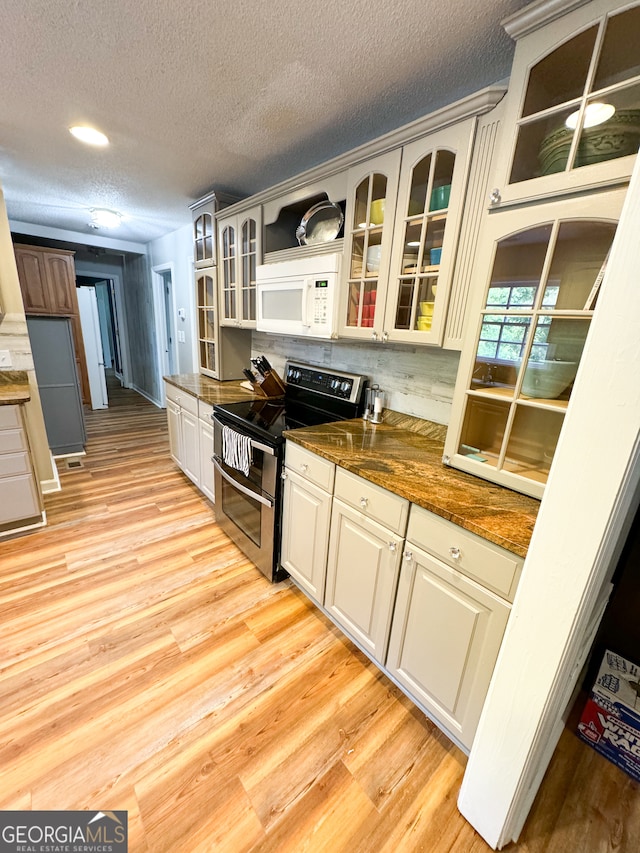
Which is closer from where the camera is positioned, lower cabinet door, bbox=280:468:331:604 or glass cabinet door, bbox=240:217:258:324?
lower cabinet door, bbox=280:468:331:604

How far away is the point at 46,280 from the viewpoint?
394cm

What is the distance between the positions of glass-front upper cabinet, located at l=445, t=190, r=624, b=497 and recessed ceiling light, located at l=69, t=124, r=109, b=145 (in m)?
2.21

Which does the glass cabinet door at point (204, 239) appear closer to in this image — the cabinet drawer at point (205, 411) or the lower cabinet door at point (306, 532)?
the cabinet drawer at point (205, 411)

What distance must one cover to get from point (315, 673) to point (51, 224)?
5.53m

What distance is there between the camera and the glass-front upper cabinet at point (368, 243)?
4.93 ft

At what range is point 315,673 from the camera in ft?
4.89

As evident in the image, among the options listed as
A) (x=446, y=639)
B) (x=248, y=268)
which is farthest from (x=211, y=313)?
(x=446, y=639)

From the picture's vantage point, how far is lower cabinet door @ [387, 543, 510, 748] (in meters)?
1.04

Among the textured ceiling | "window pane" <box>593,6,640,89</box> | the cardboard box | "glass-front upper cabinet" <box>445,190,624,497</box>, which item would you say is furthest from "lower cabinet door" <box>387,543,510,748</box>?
the textured ceiling

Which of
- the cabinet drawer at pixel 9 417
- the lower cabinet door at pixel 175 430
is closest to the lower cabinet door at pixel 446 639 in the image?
the lower cabinet door at pixel 175 430

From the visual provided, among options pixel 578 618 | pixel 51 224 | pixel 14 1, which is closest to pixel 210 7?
pixel 14 1

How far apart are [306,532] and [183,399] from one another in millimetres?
1691

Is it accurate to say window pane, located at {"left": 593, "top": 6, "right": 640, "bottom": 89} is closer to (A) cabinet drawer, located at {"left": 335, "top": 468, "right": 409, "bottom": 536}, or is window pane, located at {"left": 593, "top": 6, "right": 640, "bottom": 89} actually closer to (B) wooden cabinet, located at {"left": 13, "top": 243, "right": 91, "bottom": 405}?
(A) cabinet drawer, located at {"left": 335, "top": 468, "right": 409, "bottom": 536}

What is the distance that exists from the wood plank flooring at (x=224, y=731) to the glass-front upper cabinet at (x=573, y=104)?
Answer: 6.26 ft
